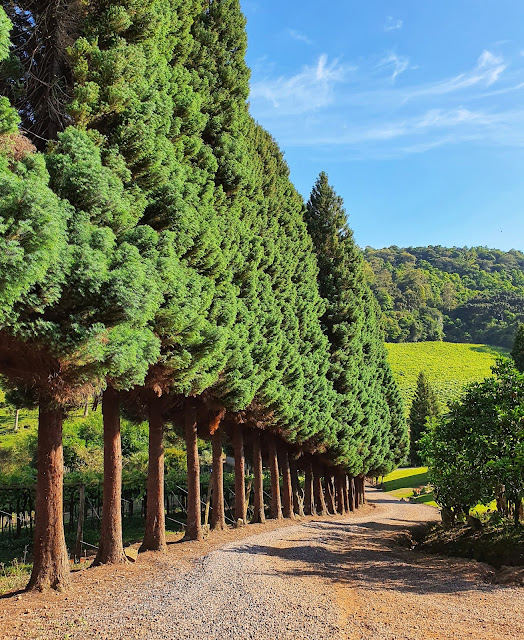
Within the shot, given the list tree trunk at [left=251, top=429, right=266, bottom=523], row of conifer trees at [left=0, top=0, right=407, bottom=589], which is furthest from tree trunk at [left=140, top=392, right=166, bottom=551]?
tree trunk at [left=251, top=429, right=266, bottom=523]

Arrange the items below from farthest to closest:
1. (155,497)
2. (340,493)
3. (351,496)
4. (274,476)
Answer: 1. (351,496)
2. (340,493)
3. (274,476)
4. (155,497)

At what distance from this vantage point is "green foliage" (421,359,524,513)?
14.7 metres

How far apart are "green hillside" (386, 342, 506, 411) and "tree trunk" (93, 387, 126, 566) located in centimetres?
7439

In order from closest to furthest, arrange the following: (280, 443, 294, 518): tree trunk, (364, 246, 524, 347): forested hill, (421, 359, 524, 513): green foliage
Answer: (421, 359, 524, 513): green foliage < (280, 443, 294, 518): tree trunk < (364, 246, 524, 347): forested hill

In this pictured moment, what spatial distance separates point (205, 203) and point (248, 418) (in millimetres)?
9045

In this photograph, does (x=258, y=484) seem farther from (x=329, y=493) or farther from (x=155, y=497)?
(x=329, y=493)

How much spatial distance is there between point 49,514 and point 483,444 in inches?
496

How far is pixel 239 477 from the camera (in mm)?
21047

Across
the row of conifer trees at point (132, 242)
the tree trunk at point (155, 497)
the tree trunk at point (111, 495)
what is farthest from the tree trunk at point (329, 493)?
the tree trunk at point (111, 495)

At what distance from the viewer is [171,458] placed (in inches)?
1516

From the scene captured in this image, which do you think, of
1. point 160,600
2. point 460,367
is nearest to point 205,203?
point 160,600

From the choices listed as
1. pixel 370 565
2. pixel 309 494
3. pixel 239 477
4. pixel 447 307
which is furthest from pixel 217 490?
pixel 447 307

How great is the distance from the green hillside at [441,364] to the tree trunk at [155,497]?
237ft

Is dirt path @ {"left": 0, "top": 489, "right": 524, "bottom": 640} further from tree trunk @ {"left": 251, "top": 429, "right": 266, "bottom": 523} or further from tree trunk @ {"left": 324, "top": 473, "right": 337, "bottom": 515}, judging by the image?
tree trunk @ {"left": 324, "top": 473, "right": 337, "bottom": 515}
